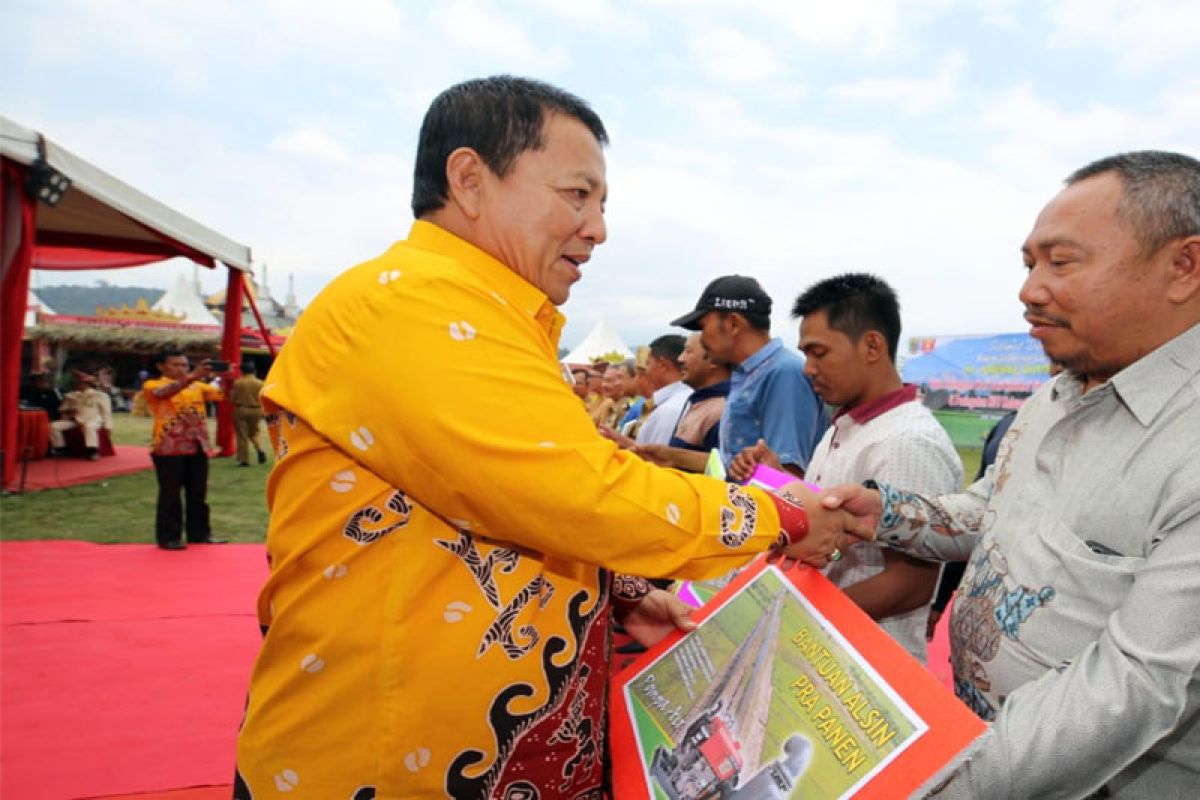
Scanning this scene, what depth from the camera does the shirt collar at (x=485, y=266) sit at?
51.8 inches

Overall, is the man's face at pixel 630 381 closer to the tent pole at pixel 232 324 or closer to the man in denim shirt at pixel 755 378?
the tent pole at pixel 232 324

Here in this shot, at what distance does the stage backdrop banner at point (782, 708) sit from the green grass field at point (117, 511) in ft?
23.8

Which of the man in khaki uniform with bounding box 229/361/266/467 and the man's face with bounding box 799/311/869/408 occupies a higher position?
the man's face with bounding box 799/311/869/408

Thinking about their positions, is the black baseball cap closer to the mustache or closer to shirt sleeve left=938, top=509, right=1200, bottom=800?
the mustache

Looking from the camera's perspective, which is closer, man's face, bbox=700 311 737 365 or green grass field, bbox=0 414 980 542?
man's face, bbox=700 311 737 365

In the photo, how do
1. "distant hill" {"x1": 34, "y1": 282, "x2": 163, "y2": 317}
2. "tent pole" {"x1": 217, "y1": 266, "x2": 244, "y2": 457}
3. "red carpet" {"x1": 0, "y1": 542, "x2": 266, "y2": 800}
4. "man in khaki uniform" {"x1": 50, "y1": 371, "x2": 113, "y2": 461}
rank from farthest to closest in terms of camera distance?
"distant hill" {"x1": 34, "y1": 282, "x2": 163, "y2": 317} → "man in khaki uniform" {"x1": 50, "y1": 371, "x2": 113, "y2": 461} → "tent pole" {"x1": 217, "y1": 266, "x2": 244, "y2": 457} → "red carpet" {"x1": 0, "y1": 542, "x2": 266, "y2": 800}

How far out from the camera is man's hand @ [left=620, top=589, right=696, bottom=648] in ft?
5.57

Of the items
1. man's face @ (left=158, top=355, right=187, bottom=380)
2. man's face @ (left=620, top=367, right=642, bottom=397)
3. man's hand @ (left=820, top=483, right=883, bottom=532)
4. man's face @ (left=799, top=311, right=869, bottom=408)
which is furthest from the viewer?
man's face @ (left=620, top=367, right=642, bottom=397)

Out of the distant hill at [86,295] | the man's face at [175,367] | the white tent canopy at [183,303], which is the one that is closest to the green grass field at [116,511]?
the man's face at [175,367]

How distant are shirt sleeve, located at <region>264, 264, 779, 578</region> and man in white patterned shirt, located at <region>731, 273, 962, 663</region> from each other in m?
0.94

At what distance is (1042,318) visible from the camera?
1.38 meters

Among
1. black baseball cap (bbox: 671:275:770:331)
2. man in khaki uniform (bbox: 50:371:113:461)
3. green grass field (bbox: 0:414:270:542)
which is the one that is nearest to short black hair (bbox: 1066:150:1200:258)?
black baseball cap (bbox: 671:275:770:331)

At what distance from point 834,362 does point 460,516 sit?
5.73ft

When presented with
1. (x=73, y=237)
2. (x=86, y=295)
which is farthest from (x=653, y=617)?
(x=86, y=295)
